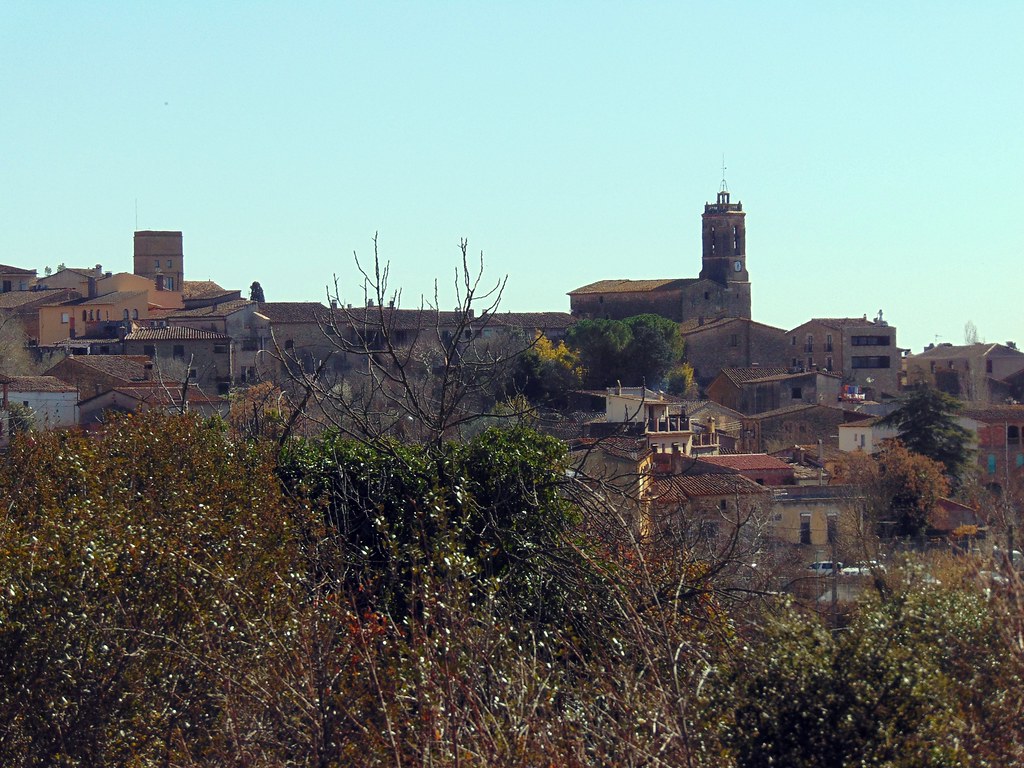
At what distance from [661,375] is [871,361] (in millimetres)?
9595

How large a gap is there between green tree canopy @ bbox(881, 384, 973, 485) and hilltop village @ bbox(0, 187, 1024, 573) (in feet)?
3.18

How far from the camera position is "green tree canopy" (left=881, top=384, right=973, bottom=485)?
34188 mm

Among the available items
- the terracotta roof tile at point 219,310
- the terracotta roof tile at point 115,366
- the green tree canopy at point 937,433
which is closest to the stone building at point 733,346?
the terracotta roof tile at point 219,310

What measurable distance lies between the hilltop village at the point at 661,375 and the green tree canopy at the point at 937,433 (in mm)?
970

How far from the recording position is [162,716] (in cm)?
571

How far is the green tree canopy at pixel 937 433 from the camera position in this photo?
34.2 meters

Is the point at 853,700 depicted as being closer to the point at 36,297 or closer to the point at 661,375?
the point at 661,375

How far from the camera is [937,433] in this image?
3444 cm

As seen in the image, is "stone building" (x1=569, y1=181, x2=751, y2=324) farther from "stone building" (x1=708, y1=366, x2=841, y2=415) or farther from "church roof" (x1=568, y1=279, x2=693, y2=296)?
"stone building" (x1=708, y1=366, x2=841, y2=415)

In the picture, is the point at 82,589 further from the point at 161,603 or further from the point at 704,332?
the point at 704,332

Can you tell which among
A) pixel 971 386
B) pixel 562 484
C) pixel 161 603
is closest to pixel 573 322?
pixel 971 386

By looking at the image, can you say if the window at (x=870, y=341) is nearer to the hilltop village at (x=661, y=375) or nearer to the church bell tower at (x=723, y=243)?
the hilltop village at (x=661, y=375)

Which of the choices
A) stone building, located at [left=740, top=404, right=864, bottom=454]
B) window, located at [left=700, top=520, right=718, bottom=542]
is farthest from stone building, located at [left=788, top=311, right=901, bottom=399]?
window, located at [left=700, top=520, right=718, bottom=542]

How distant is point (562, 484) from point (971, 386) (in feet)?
160
